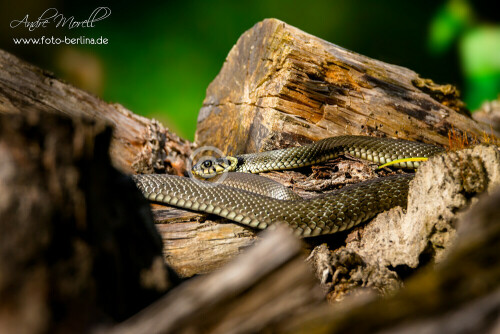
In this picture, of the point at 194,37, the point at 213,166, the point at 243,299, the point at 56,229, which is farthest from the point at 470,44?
the point at 56,229

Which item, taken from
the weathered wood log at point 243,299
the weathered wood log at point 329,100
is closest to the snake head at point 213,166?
the weathered wood log at point 329,100

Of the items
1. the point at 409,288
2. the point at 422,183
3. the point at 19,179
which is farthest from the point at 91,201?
the point at 422,183

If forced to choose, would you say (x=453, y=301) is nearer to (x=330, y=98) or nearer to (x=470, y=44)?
(x=330, y=98)

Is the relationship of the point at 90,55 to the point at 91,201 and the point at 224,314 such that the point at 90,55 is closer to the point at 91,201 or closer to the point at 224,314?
the point at 91,201

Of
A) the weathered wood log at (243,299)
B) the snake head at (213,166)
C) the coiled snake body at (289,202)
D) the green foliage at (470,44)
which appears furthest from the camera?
the green foliage at (470,44)

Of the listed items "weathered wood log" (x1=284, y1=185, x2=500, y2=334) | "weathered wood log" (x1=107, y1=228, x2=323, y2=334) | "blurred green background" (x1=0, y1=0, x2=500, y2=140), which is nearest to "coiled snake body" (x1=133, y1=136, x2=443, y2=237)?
"weathered wood log" (x1=107, y1=228, x2=323, y2=334)

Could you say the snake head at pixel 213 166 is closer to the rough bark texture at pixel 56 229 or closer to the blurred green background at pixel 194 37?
the blurred green background at pixel 194 37

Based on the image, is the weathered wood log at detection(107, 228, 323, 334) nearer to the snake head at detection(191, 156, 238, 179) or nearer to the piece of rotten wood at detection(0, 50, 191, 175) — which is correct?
the piece of rotten wood at detection(0, 50, 191, 175)
